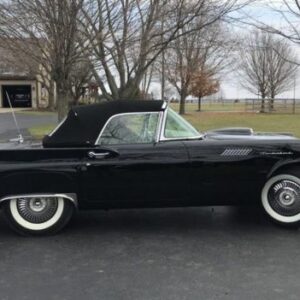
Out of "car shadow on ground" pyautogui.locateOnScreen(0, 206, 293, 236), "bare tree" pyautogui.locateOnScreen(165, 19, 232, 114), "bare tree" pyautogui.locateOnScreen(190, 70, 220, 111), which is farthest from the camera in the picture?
"bare tree" pyautogui.locateOnScreen(190, 70, 220, 111)

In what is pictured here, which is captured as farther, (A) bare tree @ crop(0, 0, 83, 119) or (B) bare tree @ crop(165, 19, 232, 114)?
(B) bare tree @ crop(165, 19, 232, 114)

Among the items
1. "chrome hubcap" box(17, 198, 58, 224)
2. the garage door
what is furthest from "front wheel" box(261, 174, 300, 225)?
the garage door

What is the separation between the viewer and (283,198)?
595cm

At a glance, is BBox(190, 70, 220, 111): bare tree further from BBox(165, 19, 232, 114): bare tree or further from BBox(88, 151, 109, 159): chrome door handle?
BBox(88, 151, 109, 159): chrome door handle

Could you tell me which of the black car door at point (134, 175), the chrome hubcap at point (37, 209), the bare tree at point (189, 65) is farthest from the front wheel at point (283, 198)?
the bare tree at point (189, 65)

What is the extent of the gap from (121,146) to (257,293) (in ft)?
7.63

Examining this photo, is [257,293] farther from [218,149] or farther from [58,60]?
[58,60]

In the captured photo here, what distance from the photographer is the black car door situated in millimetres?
5699

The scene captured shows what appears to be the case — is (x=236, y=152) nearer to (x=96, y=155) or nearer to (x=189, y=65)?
(x=96, y=155)

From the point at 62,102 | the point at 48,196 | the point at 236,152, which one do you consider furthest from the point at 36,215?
the point at 62,102

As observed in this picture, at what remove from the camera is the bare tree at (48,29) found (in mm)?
10492

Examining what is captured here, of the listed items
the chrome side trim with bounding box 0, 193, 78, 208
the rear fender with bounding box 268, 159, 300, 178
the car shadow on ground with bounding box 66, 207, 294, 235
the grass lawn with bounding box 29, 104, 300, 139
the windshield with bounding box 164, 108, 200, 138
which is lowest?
the car shadow on ground with bounding box 66, 207, 294, 235

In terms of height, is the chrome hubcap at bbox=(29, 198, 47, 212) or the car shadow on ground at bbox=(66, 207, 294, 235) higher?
the chrome hubcap at bbox=(29, 198, 47, 212)

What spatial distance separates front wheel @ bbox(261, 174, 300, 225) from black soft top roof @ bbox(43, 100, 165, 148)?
150cm
